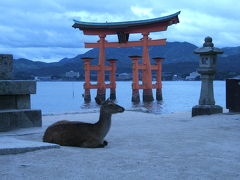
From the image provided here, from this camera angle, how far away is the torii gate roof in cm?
2969

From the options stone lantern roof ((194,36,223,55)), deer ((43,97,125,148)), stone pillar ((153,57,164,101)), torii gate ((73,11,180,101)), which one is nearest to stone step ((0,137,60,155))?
deer ((43,97,125,148))

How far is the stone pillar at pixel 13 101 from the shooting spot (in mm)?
6969

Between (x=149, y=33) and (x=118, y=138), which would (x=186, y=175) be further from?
(x=149, y=33)

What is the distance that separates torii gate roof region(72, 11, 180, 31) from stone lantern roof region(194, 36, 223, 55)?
62.4ft

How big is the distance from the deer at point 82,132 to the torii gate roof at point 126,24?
2495 cm

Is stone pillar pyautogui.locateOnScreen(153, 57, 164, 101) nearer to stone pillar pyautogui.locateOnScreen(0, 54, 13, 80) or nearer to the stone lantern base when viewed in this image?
the stone lantern base

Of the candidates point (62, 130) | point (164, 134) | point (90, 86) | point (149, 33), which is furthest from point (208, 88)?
point (90, 86)

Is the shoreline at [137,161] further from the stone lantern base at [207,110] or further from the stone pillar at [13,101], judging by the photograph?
the stone lantern base at [207,110]

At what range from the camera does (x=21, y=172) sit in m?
3.39

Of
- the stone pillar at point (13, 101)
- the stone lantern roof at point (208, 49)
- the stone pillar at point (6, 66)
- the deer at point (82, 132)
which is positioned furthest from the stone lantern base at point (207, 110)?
the deer at point (82, 132)

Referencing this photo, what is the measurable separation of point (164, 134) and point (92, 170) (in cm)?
311

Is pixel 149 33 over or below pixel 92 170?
over

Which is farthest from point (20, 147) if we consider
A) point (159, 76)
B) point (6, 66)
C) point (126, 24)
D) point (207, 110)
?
point (159, 76)

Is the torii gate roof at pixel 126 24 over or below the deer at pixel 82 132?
over
